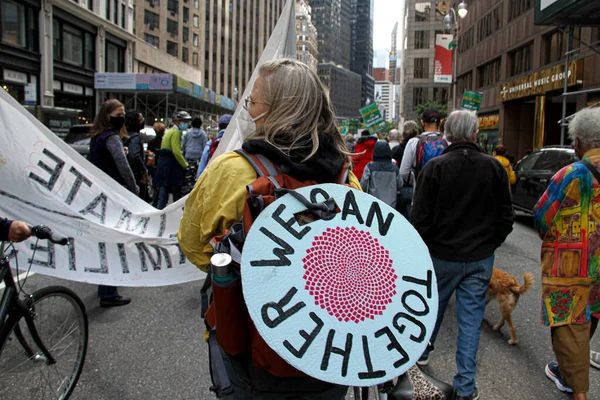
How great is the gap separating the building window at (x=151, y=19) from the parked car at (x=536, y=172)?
194ft

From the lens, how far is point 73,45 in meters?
32.3

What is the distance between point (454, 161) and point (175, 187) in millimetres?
6253

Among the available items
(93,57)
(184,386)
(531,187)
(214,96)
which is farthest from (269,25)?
(184,386)

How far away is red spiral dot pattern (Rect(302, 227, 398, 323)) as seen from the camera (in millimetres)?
1490

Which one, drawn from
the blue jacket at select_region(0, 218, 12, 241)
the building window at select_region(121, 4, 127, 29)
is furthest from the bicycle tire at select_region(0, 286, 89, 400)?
the building window at select_region(121, 4, 127, 29)

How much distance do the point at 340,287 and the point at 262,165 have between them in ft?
1.61

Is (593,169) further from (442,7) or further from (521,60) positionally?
(442,7)

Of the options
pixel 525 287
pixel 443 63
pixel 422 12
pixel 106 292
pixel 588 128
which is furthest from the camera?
pixel 422 12

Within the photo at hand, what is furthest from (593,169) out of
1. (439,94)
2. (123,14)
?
(439,94)

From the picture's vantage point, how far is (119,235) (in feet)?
11.7

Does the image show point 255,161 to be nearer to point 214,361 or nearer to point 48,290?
point 214,361

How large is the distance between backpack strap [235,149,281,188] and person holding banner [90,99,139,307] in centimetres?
361

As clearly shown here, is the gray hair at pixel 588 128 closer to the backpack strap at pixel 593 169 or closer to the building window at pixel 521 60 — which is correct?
the backpack strap at pixel 593 169

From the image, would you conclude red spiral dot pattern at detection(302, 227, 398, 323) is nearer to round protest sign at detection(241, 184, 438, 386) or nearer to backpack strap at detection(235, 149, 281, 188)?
round protest sign at detection(241, 184, 438, 386)
